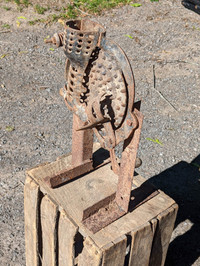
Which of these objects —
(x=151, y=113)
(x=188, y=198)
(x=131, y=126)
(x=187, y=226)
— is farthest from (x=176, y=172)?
(x=131, y=126)

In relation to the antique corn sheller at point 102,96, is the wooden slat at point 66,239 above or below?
below

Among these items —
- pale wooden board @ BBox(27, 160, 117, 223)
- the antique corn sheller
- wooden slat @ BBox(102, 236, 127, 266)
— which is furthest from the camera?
pale wooden board @ BBox(27, 160, 117, 223)

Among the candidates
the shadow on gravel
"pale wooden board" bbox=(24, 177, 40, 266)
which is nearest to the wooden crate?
"pale wooden board" bbox=(24, 177, 40, 266)

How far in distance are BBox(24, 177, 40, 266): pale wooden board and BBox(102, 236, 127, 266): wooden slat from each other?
51cm

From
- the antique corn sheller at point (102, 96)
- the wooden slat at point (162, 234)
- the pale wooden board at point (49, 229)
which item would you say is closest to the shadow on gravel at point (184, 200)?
the wooden slat at point (162, 234)

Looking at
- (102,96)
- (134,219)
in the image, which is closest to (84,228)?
(134,219)

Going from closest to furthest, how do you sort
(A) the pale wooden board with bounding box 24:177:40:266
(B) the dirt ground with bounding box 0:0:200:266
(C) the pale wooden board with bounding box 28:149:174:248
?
(C) the pale wooden board with bounding box 28:149:174:248, (A) the pale wooden board with bounding box 24:177:40:266, (B) the dirt ground with bounding box 0:0:200:266

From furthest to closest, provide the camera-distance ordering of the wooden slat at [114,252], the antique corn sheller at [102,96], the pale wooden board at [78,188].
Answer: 1. the pale wooden board at [78,188]
2. the wooden slat at [114,252]
3. the antique corn sheller at [102,96]

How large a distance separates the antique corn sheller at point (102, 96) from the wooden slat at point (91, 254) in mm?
77

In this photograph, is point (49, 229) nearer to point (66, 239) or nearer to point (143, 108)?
point (66, 239)

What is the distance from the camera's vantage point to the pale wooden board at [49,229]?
6.35 ft

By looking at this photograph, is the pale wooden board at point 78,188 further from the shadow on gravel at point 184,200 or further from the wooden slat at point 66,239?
the shadow on gravel at point 184,200

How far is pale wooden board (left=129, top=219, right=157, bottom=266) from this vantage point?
1828mm

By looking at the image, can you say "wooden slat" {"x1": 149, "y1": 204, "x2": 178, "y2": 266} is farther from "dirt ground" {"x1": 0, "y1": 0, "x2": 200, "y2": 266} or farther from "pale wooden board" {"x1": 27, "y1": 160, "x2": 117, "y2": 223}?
"dirt ground" {"x1": 0, "y1": 0, "x2": 200, "y2": 266}
